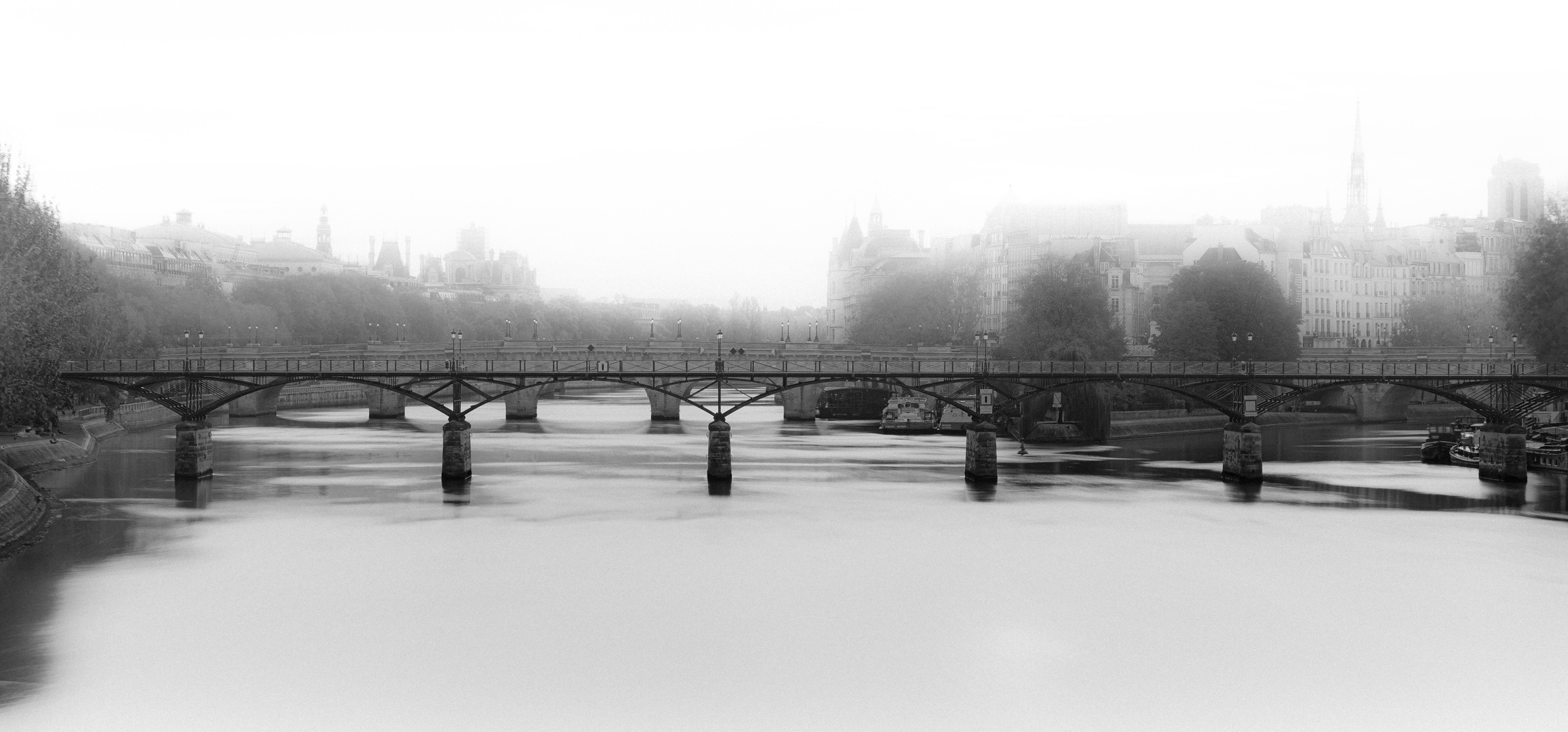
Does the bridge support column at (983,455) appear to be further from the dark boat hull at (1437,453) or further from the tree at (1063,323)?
the tree at (1063,323)

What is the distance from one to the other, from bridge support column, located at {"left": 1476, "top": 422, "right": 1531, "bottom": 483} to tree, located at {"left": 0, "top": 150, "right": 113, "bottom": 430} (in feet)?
193

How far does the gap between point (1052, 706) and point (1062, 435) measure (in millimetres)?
61026

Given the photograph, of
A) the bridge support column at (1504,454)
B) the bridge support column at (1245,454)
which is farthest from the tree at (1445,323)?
the bridge support column at (1245,454)

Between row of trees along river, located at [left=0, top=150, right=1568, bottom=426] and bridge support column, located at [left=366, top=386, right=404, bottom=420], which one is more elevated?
row of trees along river, located at [left=0, top=150, right=1568, bottom=426]

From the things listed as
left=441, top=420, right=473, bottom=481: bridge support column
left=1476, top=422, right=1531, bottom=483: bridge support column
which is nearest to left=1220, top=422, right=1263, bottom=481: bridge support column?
left=1476, top=422, right=1531, bottom=483: bridge support column

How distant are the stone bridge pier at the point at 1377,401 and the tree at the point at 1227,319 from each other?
5727 mm

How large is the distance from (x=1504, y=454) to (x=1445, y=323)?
97.2m

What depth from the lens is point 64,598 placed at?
4075 centimetres

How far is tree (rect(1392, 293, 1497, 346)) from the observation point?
154 meters

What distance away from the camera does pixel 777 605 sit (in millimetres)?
41938

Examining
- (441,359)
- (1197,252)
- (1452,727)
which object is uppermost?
(1197,252)

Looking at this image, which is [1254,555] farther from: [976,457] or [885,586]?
[976,457]

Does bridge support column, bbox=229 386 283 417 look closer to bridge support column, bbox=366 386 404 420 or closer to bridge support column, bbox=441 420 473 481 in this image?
bridge support column, bbox=366 386 404 420

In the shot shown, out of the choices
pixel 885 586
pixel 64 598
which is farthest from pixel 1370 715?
pixel 64 598
